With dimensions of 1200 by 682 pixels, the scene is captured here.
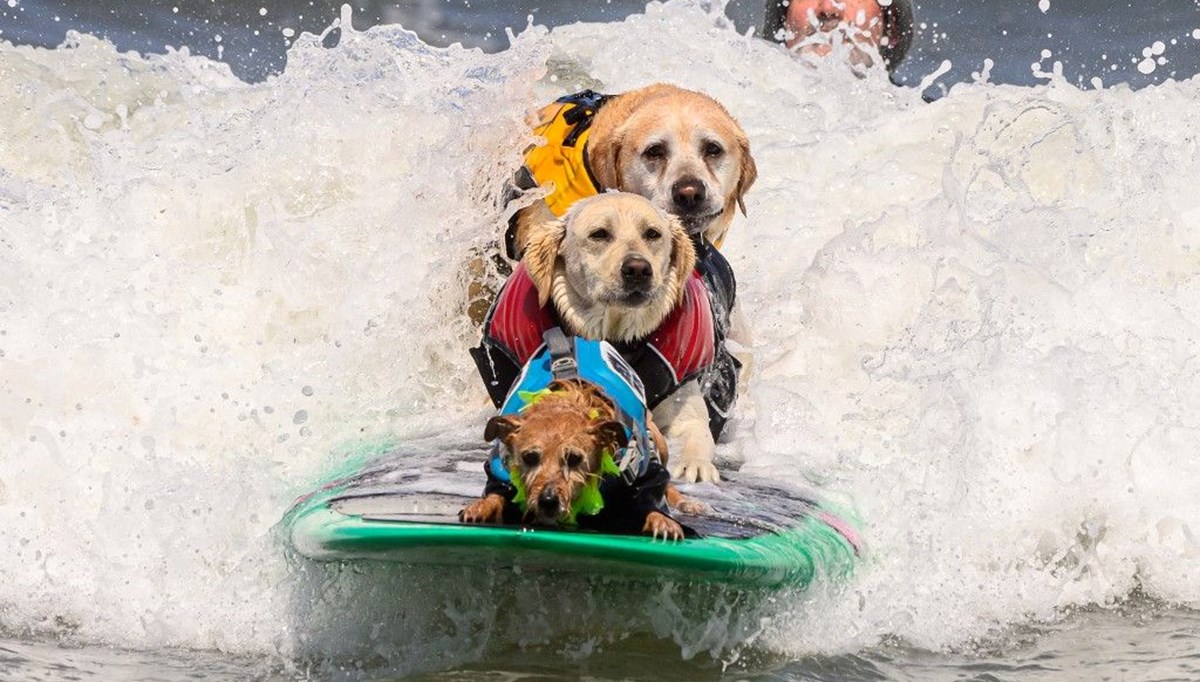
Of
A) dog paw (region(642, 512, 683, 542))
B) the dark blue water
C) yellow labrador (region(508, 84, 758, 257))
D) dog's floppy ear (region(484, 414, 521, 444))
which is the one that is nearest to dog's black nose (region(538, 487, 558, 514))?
dog's floppy ear (region(484, 414, 521, 444))

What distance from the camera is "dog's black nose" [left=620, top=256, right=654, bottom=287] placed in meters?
4.83

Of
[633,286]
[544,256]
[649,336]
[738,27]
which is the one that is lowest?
[649,336]

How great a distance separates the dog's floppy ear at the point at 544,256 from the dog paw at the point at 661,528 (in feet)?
3.41

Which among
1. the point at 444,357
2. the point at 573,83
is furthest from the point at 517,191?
the point at 573,83

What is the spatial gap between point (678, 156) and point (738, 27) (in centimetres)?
945

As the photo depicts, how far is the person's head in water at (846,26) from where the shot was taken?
10.4 meters

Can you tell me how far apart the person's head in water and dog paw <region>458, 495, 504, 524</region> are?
6.87 meters

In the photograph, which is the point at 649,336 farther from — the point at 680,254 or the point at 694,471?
the point at 694,471

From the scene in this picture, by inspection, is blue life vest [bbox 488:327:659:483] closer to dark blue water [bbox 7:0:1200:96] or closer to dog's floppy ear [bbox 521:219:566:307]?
dog's floppy ear [bbox 521:219:566:307]

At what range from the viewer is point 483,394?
655 cm

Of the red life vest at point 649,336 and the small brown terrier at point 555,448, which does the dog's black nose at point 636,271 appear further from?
the small brown terrier at point 555,448

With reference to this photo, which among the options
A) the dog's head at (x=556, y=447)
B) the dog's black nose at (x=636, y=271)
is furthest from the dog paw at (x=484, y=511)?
the dog's black nose at (x=636, y=271)

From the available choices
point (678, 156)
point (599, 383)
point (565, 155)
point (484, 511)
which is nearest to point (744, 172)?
point (678, 156)

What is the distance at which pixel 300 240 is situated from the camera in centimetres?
840
